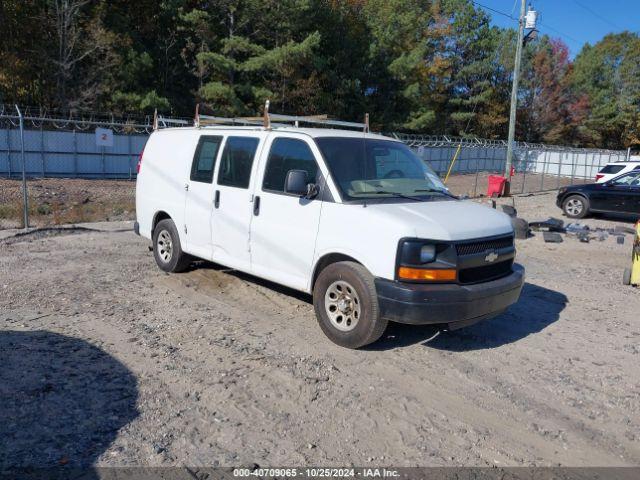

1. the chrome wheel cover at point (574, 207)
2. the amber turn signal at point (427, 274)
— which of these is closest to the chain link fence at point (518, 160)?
the chrome wheel cover at point (574, 207)

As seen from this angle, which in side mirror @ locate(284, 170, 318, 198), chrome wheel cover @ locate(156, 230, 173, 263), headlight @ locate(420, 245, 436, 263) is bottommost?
chrome wheel cover @ locate(156, 230, 173, 263)

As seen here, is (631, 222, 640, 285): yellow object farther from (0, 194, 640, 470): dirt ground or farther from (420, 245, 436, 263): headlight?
(420, 245, 436, 263): headlight

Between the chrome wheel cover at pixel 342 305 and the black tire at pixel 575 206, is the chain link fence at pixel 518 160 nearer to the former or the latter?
the black tire at pixel 575 206

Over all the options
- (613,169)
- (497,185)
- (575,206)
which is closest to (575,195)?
(575,206)

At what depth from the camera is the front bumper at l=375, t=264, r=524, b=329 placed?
4.82 metres

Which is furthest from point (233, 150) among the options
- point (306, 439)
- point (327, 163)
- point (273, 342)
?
point (306, 439)

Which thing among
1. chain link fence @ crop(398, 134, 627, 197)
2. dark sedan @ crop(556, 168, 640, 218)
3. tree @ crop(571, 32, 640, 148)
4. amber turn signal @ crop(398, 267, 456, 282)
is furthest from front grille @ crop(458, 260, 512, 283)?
tree @ crop(571, 32, 640, 148)

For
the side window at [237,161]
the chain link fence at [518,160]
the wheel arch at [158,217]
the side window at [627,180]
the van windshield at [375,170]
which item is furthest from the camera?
the chain link fence at [518,160]

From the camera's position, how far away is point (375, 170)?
5.94 m

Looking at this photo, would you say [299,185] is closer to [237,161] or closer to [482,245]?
[237,161]

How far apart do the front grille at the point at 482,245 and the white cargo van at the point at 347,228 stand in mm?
14

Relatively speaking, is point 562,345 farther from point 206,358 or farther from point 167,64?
point 167,64

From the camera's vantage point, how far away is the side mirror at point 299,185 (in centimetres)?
541

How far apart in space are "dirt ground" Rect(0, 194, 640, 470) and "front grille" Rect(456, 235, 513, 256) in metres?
1.02
